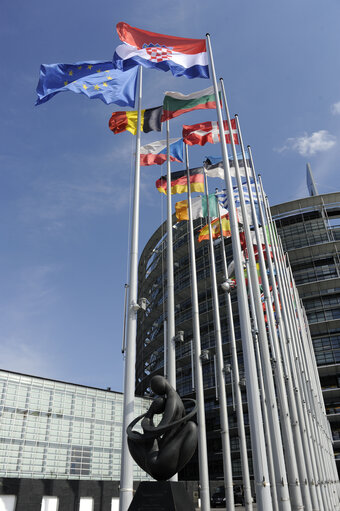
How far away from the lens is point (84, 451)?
2898 centimetres

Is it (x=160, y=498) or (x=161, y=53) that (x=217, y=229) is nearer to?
(x=161, y=53)

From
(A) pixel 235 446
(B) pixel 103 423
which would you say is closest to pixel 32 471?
(B) pixel 103 423

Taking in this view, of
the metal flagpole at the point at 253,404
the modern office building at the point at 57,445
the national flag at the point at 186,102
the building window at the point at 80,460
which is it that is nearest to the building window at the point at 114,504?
the modern office building at the point at 57,445

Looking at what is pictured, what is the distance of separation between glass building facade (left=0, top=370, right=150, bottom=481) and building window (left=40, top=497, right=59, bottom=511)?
4.02 m

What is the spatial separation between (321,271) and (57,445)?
169 ft

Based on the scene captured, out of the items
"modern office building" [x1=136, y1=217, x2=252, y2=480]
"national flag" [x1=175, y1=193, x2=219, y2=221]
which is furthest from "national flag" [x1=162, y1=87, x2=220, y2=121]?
"modern office building" [x1=136, y1=217, x2=252, y2=480]

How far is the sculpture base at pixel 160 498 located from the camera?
9484 mm

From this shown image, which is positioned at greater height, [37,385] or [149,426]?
[37,385]

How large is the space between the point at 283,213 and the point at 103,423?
52.8m

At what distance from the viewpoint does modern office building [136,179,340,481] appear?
5803 cm

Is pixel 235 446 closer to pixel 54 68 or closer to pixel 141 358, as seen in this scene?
pixel 141 358

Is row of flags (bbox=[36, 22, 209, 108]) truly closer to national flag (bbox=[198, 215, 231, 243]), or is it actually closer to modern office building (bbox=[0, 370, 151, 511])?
national flag (bbox=[198, 215, 231, 243])

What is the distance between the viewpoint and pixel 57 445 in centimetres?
2777

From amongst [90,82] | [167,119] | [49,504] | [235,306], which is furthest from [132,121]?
[235,306]
